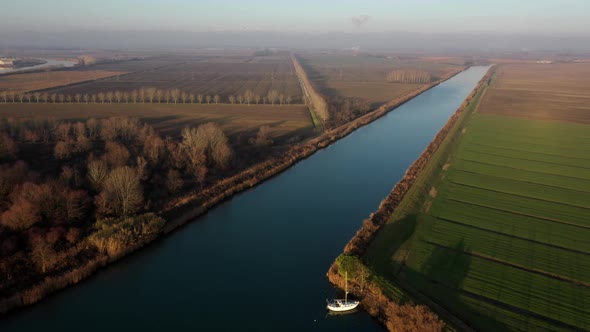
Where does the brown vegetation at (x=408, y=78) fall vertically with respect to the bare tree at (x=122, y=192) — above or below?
above

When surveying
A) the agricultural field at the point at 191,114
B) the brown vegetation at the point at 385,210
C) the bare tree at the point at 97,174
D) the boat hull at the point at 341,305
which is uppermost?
the agricultural field at the point at 191,114

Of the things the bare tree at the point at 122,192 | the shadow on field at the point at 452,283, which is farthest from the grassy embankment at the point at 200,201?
the shadow on field at the point at 452,283

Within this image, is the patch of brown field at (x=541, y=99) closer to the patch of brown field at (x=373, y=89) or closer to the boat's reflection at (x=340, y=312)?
the patch of brown field at (x=373, y=89)

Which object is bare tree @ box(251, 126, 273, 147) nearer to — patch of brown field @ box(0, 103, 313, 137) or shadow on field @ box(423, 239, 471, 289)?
patch of brown field @ box(0, 103, 313, 137)

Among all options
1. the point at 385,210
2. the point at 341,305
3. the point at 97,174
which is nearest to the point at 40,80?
the point at 97,174

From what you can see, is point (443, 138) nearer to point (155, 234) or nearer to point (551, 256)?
point (551, 256)

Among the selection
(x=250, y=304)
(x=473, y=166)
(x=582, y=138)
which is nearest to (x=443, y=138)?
(x=473, y=166)
